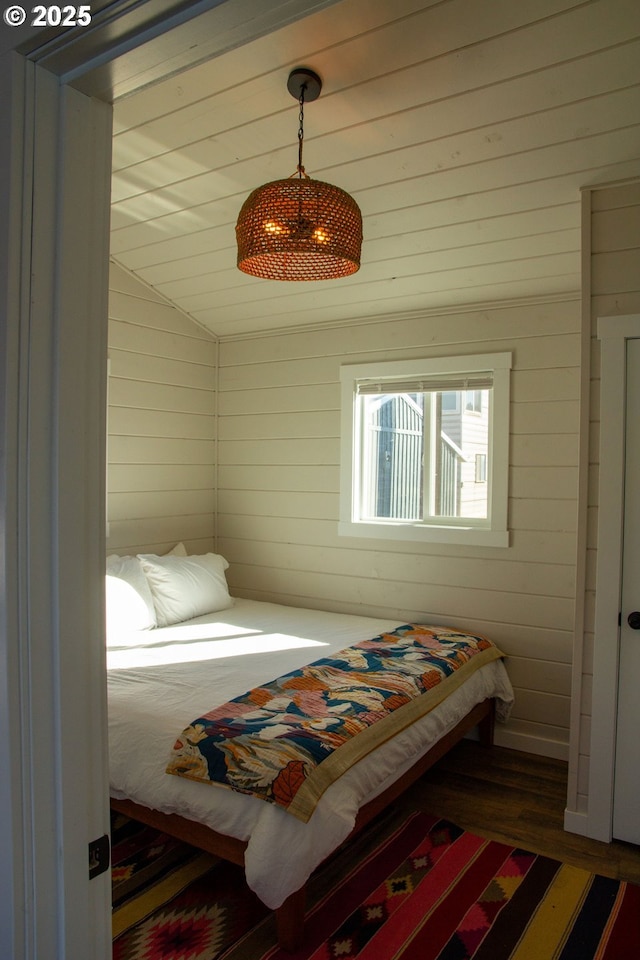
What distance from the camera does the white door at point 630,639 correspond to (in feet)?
8.70

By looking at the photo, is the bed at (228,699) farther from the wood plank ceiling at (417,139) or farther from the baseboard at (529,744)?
the wood plank ceiling at (417,139)

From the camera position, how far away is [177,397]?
172 inches

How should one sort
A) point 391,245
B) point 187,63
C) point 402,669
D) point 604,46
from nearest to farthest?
point 187,63 < point 604,46 < point 402,669 < point 391,245

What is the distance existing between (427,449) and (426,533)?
0.49 m

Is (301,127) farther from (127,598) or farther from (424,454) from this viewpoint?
(127,598)

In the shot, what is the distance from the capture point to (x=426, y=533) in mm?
3828

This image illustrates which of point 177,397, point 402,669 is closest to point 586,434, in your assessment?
point 402,669

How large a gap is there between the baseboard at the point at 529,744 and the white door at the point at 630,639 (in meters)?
0.77

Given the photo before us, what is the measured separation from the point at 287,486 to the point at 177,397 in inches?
35.4

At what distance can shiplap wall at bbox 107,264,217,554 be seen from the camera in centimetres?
395

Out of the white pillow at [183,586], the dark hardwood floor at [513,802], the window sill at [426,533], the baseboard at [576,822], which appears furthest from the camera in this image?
the white pillow at [183,586]

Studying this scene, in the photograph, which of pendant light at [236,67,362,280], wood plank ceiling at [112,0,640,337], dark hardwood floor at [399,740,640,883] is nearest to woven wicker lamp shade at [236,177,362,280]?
pendant light at [236,67,362,280]

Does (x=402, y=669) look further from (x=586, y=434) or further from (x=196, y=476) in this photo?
(x=196, y=476)

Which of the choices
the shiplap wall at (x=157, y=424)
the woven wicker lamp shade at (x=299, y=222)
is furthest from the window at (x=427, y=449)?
the woven wicker lamp shade at (x=299, y=222)
